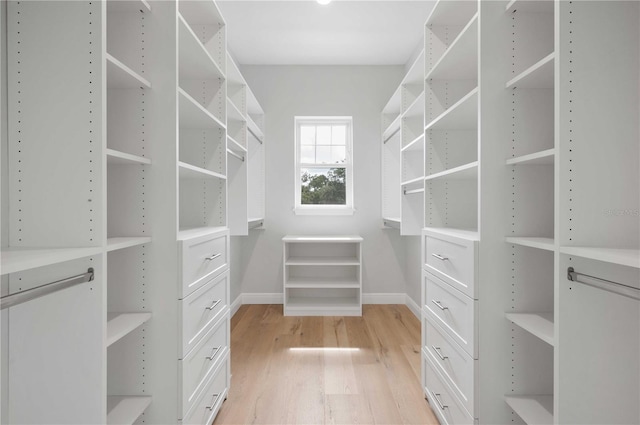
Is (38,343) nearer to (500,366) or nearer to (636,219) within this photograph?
(500,366)

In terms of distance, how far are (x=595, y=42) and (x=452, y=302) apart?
1.13 metres

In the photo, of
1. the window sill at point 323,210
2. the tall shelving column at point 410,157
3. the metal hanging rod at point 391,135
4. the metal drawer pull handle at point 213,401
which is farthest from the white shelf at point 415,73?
the metal drawer pull handle at point 213,401

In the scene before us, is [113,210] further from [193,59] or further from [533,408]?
[533,408]

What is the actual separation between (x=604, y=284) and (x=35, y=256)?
1.47 metres

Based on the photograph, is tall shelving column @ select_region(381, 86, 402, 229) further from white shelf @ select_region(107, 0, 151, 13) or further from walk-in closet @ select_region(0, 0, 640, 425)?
white shelf @ select_region(107, 0, 151, 13)

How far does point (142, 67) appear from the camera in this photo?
1421 millimetres

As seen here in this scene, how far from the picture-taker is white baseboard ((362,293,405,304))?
3.88 meters

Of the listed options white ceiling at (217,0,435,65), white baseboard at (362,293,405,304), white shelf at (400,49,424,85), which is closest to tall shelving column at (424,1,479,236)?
white shelf at (400,49,424,85)

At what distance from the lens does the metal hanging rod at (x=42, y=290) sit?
0.77 meters

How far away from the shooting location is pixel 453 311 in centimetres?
162

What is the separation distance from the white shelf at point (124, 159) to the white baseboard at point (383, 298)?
9.89 ft

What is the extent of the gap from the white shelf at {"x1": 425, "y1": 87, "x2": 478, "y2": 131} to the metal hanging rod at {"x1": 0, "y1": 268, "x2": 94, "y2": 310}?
5.22 feet

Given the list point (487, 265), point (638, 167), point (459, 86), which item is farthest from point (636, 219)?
point (459, 86)

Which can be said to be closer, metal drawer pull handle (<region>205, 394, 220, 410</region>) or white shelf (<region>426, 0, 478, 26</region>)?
metal drawer pull handle (<region>205, 394, 220, 410</region>)
